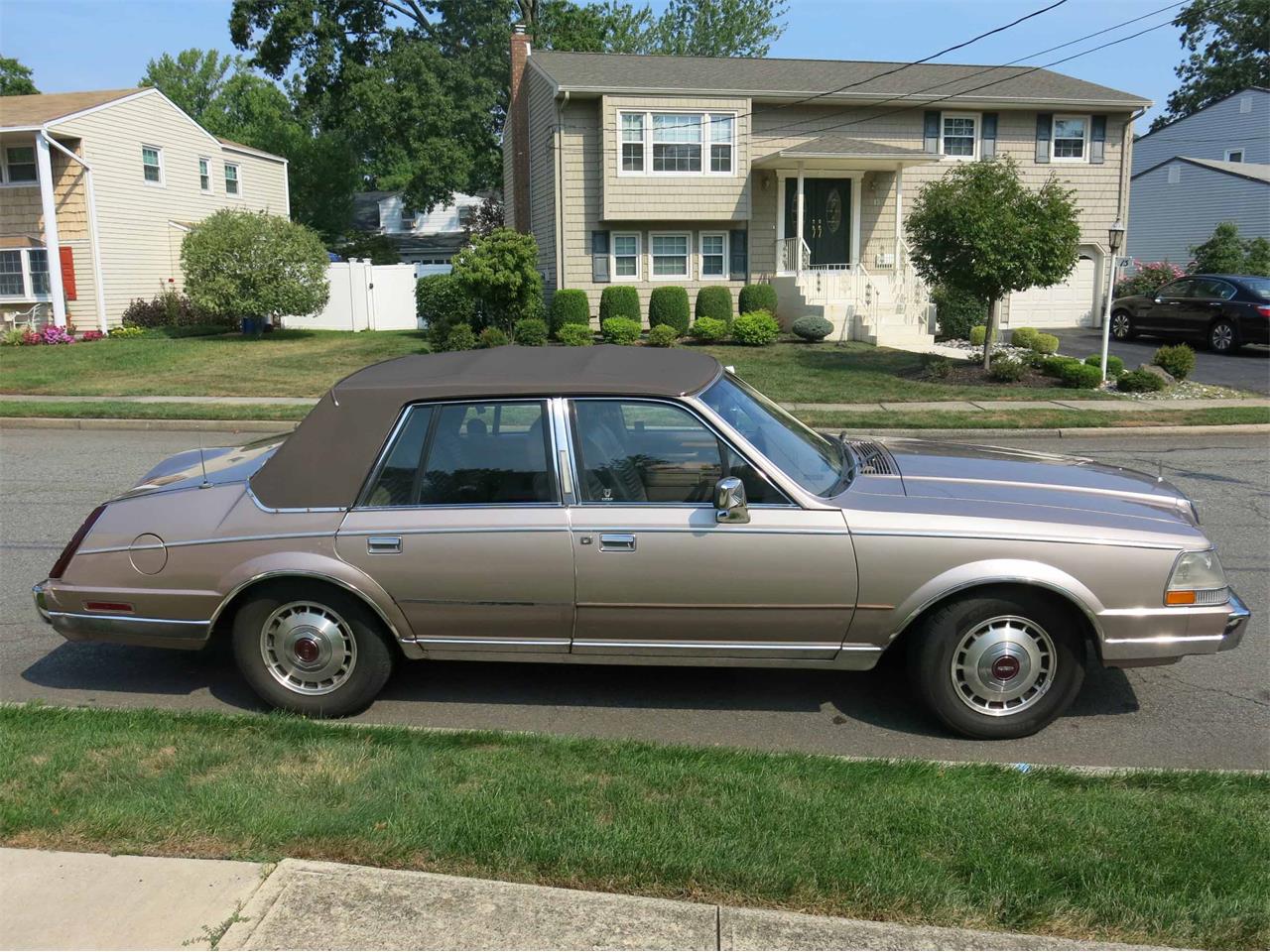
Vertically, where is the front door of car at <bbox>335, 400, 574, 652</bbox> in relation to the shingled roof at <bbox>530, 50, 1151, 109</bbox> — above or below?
below

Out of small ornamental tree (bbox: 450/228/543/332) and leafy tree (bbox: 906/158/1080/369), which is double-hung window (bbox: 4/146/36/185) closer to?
small ornamental tree (bbox: 450/228/543/332)

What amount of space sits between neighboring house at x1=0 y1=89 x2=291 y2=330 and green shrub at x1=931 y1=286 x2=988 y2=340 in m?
21.7

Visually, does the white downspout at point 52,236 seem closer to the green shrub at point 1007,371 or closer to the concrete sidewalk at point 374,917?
the green shrub at point 1007,371

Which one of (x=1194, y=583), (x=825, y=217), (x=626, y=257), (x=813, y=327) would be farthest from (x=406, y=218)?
(x=1194, y=583)

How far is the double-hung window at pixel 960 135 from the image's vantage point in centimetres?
2684

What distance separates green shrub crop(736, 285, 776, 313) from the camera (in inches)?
998

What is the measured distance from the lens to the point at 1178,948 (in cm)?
293

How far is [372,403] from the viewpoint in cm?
478

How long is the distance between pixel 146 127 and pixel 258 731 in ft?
100

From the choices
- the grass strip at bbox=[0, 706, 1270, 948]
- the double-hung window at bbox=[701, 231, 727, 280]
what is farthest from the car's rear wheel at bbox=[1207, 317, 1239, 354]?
the grass strip at bbox=[0, 706, 1270, 948]

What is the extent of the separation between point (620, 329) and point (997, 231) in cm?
896

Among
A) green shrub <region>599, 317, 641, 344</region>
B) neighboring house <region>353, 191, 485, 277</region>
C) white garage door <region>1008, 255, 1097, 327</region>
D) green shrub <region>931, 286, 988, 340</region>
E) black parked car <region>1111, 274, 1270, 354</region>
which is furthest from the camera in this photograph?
neighboring house <region>353, 191, 485, 277</region>

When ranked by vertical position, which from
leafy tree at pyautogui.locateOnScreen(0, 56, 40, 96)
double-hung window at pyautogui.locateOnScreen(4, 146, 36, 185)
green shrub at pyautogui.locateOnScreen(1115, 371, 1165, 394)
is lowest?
green shrub at pyautogui.locateOnScreen(1115, 371, 1165, 394)

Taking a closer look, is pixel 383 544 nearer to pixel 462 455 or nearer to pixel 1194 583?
pixel 462 455
